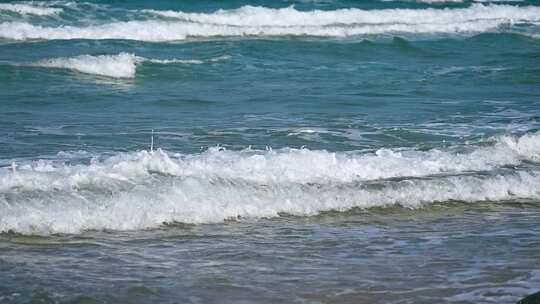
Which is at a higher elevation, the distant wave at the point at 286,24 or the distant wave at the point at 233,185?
the distant wave at the point at 286,24

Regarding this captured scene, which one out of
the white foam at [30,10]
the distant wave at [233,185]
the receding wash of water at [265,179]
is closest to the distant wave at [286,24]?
the white foam at [30,10]

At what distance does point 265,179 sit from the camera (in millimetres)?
8867

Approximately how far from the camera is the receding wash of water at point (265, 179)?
6035 millimetres

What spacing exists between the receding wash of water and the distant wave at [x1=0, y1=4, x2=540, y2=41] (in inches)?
160

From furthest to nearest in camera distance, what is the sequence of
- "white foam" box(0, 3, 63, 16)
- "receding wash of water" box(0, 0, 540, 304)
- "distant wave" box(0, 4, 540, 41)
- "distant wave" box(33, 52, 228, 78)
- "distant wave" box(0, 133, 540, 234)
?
"white foam" box(0, 3, 63, 16), "distant wave" box(0, 4, 540, 41), "distant wave" box(33, 52, 228, 78), "distant wave" box(0, 133, 540, 234), "receding wash of water" box(0, 0, 540, 304)

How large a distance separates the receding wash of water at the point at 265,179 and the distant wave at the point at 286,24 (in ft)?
13.3

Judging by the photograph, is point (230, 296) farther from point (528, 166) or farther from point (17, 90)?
point (17, 90)

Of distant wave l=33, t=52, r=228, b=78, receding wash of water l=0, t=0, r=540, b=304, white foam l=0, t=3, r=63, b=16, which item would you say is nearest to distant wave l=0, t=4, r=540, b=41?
white foam l=0, t=3, r=63, b=16

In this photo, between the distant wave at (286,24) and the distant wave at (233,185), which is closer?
the distant wave at (233,185)

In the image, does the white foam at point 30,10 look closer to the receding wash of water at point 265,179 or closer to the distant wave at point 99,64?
the receding wash of water at point 265,179

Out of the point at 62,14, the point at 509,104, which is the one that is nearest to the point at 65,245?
the point at 509,104

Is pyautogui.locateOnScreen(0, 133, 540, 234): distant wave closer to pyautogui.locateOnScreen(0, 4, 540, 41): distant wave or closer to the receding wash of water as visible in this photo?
the receding wash of water

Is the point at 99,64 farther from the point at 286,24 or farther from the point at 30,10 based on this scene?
the point at 286,24

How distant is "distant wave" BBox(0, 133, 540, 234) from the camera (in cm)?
752
